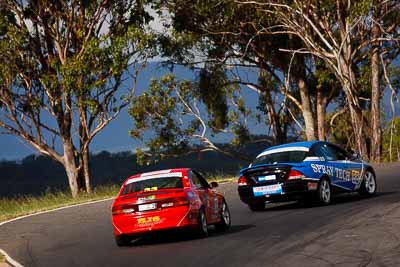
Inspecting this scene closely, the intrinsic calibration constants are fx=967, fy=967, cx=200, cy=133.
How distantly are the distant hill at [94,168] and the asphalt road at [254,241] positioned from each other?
356 ft

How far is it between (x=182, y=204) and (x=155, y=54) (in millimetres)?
31852

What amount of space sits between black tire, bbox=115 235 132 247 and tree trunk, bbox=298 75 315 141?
3808cm

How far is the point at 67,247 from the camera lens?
16.0 metres

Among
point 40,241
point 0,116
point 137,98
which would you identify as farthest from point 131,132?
point 40,241

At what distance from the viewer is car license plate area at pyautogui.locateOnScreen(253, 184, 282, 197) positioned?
63.4 ft

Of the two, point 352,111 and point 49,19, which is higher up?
point 49,19

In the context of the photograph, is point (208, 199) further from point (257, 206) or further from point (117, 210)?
point (257, 206)

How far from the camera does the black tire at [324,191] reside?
63.9 ft

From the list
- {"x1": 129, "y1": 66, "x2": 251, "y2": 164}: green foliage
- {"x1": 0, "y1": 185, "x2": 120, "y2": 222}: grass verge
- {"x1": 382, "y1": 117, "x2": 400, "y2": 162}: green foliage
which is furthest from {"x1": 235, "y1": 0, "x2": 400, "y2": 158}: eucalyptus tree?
{"x1": 0, "y1": 185, "x2": 120, "y2": 222}: grass verge

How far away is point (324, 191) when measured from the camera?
19.7 meters

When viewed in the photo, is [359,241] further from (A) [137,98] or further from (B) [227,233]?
(A) [137,98]

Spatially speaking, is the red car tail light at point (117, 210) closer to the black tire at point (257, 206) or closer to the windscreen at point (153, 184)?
the windscreen at point (153, 184)

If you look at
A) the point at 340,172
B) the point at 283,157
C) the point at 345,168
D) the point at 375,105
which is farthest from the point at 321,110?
the point at 283,157

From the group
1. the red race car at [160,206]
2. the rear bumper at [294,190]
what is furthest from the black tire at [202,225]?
the rear bumper at [294,190]
